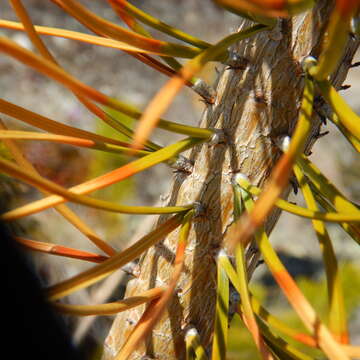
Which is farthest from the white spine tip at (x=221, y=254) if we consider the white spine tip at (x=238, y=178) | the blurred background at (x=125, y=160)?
the blurred background at (x=125, y=160)

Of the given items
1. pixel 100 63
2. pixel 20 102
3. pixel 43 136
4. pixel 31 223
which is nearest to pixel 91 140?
pixel 43 136

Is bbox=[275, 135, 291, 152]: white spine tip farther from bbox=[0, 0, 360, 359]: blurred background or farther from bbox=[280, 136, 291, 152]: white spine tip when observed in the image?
bbox=[0, 0, 360, 359]: blurred background

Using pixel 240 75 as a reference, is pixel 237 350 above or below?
above

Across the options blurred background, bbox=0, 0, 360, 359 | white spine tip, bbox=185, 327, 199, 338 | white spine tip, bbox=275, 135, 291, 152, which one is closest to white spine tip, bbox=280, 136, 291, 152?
white spine tip, bbox=275, 135, 291, 152

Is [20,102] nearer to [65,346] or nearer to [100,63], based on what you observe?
[100,63]

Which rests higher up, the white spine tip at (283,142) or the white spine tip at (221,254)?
the white spine tip at (283,142)

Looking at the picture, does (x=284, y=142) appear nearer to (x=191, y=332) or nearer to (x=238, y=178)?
(x=238, y=178)

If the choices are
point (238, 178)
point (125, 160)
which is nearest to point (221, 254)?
point (238, 178)

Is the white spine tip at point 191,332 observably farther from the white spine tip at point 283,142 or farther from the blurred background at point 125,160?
the blurred background at point 125,160
